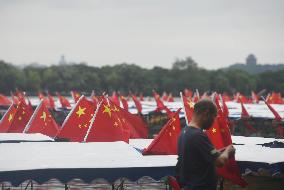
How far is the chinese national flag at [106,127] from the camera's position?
1209cm

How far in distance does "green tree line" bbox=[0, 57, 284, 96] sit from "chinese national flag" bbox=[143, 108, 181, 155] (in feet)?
293

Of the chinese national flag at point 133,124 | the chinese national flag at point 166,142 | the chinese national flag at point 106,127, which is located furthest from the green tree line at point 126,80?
the chinese national flag at point 166,142

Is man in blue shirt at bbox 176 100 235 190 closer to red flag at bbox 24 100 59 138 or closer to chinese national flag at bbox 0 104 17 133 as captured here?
red flag at bbox 24 100 59 138

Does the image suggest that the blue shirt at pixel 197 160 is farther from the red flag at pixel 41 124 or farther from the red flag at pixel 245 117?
the red flag at pixel 245 117

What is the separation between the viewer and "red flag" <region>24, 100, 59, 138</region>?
1548 centimetres

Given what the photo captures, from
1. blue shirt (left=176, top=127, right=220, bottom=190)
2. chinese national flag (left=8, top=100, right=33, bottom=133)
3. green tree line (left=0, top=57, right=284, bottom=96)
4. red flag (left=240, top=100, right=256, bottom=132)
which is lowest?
green tree line (left=0, top=57, right=284, bottom=96)

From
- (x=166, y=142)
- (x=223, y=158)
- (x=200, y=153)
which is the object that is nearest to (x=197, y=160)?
(x=200, y=153)

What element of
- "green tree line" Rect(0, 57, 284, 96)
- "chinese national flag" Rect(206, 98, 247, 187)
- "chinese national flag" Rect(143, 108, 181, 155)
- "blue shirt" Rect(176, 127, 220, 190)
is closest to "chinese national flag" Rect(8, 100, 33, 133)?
"chinese national flag" Rect(143, 108, 181, 155)

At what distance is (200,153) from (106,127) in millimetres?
7424

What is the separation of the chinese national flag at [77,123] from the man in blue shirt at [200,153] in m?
8.65

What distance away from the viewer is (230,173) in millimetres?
7742

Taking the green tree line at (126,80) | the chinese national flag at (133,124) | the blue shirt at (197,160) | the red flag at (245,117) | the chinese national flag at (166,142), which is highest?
the blue shirt at (197,160)

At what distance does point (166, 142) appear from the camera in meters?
8.93

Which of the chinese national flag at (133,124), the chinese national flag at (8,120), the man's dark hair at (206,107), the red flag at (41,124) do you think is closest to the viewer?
the man's dark hair at (206,107)
